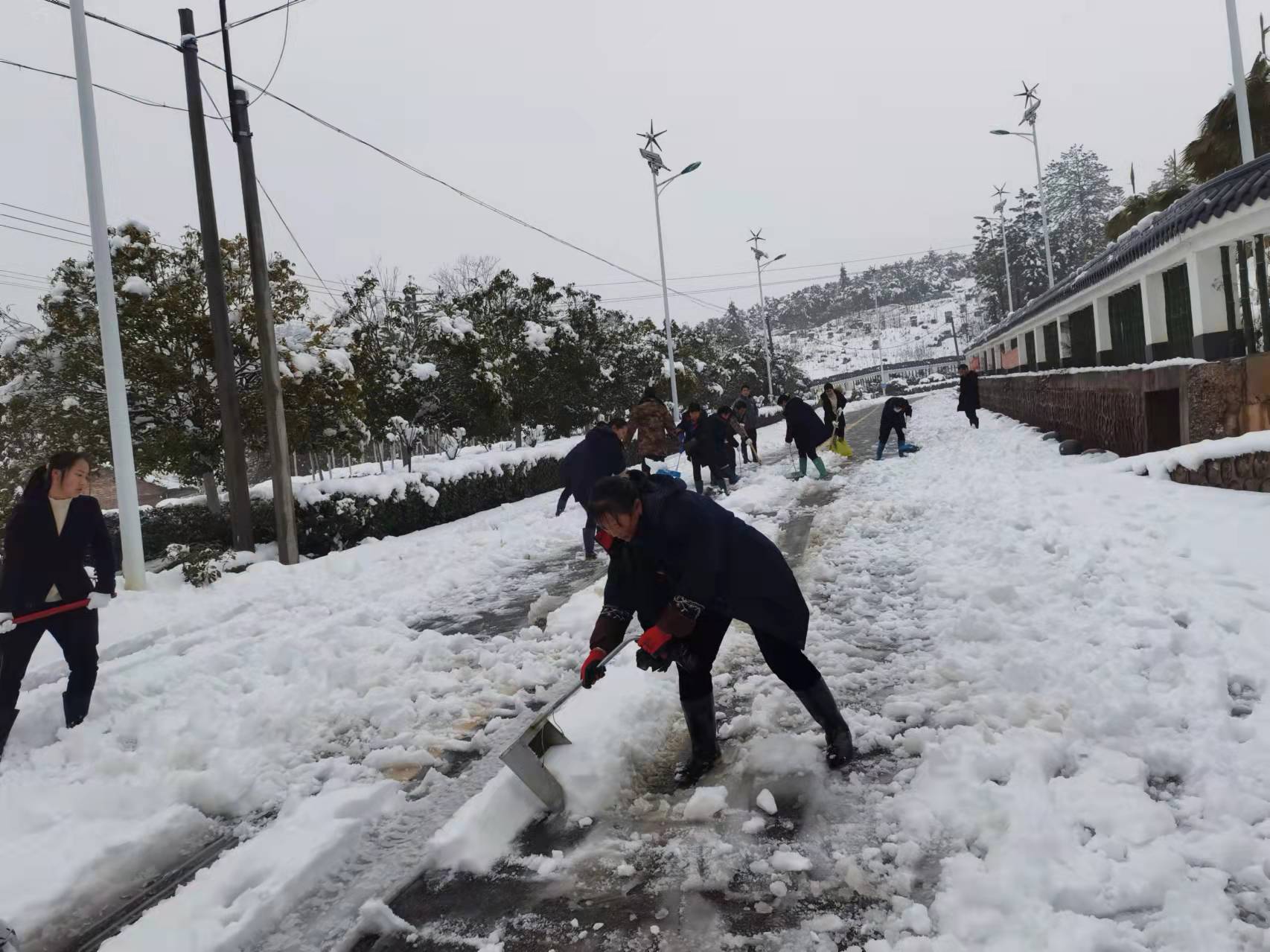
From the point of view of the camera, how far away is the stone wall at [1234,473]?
7.18 metres

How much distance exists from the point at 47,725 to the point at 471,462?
10833 mm

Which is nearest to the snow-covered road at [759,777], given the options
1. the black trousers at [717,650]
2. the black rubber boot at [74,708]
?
the black rubber boot at [74,708]

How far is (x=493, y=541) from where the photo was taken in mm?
11852

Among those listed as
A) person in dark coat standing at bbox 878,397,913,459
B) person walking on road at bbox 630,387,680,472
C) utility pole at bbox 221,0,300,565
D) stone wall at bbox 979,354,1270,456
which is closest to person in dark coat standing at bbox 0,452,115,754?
utility pole at bbox 221,0,300,565

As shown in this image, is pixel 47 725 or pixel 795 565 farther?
pixel 795 565

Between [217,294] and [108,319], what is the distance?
1.80m

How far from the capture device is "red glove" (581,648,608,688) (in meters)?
3.62

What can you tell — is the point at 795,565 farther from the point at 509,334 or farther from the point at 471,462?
the point at 509,334

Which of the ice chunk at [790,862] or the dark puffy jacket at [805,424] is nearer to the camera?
the ice chunk at [790,862]

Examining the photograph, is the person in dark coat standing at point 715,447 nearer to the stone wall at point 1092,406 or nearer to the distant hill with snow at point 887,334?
the stone wall at point 1092,406

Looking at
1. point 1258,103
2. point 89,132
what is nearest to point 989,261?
point 1258,103

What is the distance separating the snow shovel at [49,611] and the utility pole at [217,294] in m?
5.97

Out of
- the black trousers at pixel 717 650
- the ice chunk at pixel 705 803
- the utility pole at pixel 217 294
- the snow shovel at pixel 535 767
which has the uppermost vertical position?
the utility pole at pixel 217 294

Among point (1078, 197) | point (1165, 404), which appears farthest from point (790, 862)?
point (1078, 197)
